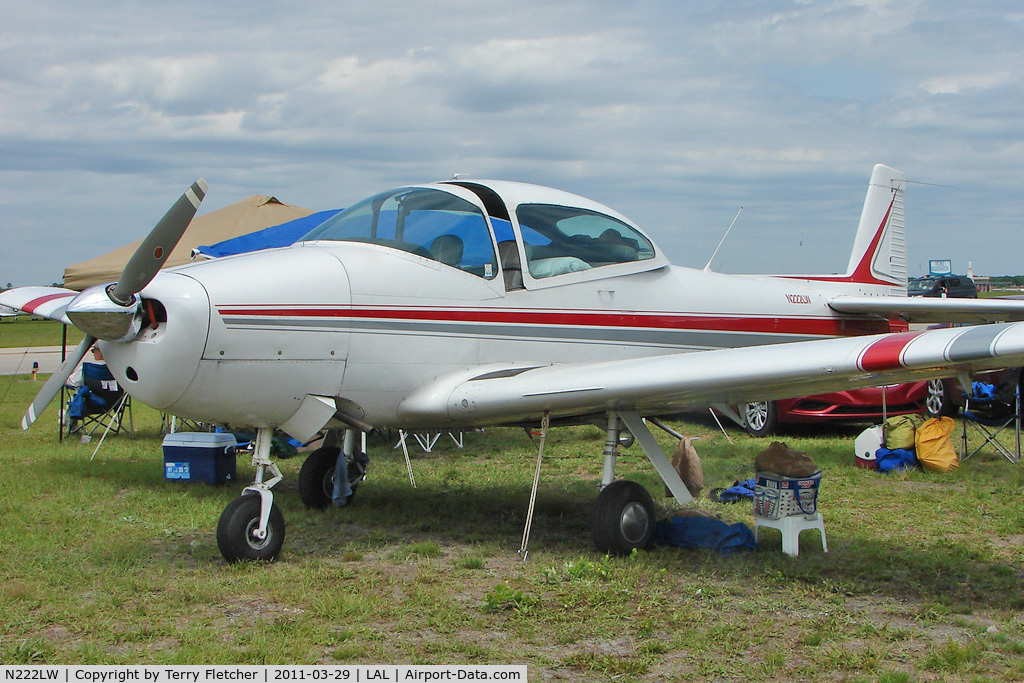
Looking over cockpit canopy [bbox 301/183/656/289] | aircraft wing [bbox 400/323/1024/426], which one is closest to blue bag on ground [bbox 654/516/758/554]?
aircraft wing [bbox 400/323/1024/426]

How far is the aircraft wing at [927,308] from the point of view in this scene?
8141 mm

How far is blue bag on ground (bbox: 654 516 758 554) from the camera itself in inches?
219

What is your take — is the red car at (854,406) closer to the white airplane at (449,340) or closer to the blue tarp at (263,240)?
the white airplane at (449,340)

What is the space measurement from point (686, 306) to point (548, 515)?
1908mm

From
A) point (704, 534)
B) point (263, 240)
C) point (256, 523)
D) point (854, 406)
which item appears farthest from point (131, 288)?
point (854, 406)

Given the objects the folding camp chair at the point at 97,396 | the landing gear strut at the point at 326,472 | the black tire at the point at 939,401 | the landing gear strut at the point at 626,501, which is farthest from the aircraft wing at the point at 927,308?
the folding camp chair at the point at 97,396

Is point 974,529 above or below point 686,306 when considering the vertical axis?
below

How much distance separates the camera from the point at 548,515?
6.75 metres

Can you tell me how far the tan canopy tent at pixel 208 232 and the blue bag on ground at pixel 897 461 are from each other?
A: 29.4 feet

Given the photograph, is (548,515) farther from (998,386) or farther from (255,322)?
(998,386)

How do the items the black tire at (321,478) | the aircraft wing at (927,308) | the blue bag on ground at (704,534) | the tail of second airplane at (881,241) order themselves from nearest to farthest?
the blue bag on ground at (704,534)
the black tire at (321,478)
the aircraft wing at (927,308)
the tail of second airplane at (881,241)

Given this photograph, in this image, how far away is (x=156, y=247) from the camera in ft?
15.1

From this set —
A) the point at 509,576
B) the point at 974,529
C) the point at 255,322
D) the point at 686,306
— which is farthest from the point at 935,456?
the point at 255,322

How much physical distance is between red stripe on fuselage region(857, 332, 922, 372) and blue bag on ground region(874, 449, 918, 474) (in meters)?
4.18
